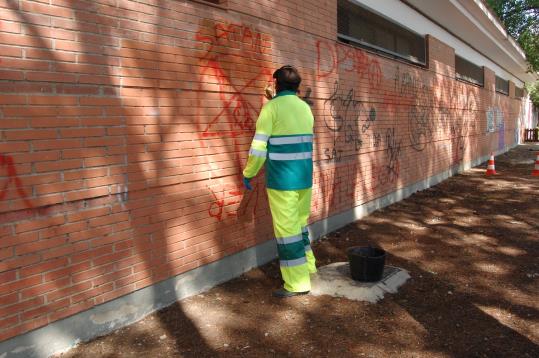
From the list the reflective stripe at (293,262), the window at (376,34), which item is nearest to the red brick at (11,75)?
the reflective stripe at (293,262)

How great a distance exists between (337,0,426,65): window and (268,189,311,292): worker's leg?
352cm

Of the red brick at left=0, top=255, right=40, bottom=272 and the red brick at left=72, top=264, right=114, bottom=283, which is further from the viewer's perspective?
the red brick at left=72, top=264, right=114, bottom=283

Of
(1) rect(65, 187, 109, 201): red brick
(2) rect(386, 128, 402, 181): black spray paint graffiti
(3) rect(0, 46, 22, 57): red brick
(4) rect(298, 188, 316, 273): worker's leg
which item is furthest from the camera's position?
(2) rect(386, 128, 402, 181): black spray paint graffiti

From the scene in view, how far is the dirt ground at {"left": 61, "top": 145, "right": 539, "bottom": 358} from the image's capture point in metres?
3.23

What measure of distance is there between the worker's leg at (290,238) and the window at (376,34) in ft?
11.5

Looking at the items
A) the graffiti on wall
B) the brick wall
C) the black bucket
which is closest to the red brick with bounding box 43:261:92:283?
the brick wall

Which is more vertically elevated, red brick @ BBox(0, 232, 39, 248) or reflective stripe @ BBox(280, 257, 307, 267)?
red brick @ BBox(0, 232, 39, 248)

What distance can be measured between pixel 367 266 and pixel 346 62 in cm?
360

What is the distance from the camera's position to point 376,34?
784 cm

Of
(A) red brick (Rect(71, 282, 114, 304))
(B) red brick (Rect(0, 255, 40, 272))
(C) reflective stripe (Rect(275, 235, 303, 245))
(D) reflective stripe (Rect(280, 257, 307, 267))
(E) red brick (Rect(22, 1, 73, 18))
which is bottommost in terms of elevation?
(D) reflective stripe (Rect(280, 257, 307, 267))

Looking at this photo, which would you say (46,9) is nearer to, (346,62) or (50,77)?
(50,77)

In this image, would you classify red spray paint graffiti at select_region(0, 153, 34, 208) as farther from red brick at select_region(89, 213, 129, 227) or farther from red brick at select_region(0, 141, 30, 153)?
red brick at select_region(89, 213, 129, 227)

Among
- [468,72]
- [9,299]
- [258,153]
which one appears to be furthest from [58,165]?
[468,72]

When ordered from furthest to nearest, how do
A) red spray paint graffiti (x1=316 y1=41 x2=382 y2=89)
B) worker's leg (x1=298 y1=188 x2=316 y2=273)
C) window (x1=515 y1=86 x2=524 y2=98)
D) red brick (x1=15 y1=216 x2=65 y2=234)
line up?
window (x1=515 y1=86 x2=524 y2=98), red spray paint graffiti (x1=316 y1=41 x2=382 y2=89), worker's leg (x1=298 y1=188 x2=316 y2=273), red brick (x1=15 y1=216 x2=65 y2=234)
